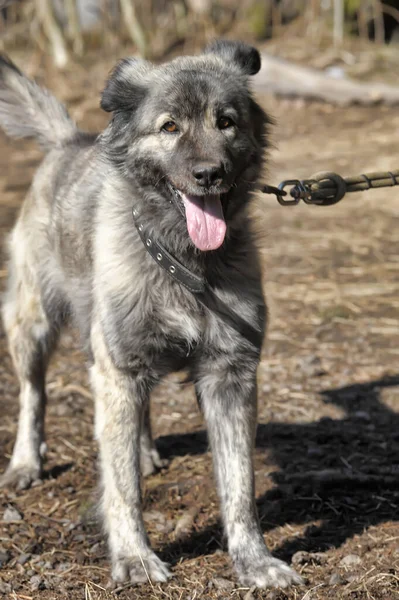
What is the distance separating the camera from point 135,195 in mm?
3791

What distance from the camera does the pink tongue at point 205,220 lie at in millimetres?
3514

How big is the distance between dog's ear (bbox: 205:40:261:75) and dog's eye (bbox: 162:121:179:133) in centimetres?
60

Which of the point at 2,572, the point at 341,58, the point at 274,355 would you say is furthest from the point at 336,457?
the point at 341,58

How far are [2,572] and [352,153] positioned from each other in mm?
7496

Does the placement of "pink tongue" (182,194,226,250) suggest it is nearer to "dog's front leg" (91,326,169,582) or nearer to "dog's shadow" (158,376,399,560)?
"dog's front leg" (91,326,169,582)

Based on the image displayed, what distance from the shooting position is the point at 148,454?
475cm

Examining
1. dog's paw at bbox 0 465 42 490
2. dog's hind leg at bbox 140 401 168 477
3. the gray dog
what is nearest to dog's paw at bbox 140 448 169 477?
dog's hind leg at bbox 140 401 168 477

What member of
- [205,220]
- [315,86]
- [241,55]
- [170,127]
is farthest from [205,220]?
[315,86]

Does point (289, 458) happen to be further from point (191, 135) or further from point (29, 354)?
point (191, 135)

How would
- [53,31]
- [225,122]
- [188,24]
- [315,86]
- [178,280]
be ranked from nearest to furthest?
[225,122], [178,280], [315,86], [53,31], [188,24]

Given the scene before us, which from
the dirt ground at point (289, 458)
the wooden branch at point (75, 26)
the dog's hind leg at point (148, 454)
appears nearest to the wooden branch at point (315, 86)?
the wooden branch at point (75, 26)

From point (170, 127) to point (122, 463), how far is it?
139 cm

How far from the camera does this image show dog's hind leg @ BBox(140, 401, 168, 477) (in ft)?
15.5

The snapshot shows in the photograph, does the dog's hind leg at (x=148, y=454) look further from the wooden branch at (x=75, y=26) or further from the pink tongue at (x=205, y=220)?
the wooden branch at (x=75, y=26)
